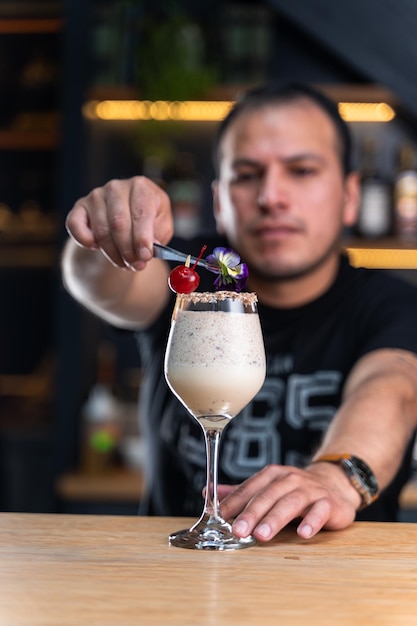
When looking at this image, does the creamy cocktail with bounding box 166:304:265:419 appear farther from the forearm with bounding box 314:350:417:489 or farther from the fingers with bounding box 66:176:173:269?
the forearm with bounding box 314:350:417:489

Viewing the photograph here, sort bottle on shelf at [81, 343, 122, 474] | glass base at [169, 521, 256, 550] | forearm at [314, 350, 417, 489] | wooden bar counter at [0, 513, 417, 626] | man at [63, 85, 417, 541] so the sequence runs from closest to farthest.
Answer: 1. wooden bar counter at [0, 513, 417, 626]
2. glass base at [169, 521, 256, 550]
3. forearm at [314, 350, 417, 489]
4. man at [63, 85, 417, 541]
5. bottle on shelf at [81, 343, 122, 474]

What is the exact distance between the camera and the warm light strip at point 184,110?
3311 mm

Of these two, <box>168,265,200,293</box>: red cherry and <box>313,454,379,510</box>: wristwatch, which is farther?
<box>313,454,379,510</box>: wristwatch

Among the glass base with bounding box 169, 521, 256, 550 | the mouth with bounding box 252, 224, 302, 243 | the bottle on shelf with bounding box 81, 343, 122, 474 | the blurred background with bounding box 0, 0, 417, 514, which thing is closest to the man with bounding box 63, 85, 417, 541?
the mouth with bounding box 252, 224, 302, 243

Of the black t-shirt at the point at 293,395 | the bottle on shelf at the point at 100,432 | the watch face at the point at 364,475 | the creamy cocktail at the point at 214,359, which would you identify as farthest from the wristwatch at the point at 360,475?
the bottle on shelf at the point at 100,432

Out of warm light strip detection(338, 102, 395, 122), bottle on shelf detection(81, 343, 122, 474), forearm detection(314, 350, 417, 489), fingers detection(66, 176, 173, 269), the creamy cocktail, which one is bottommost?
bottle on shelf detection(81, 343, 122, 474)

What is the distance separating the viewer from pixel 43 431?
12.0ft

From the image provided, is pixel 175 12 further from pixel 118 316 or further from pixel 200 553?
pixel 200 553

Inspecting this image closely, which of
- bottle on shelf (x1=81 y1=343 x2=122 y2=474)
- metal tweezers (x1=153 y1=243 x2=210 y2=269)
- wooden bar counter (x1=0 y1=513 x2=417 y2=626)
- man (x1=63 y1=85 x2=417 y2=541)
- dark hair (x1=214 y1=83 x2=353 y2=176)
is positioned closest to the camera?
wooden bar counter (x1=0 y1=513 x2=417 y2=626)

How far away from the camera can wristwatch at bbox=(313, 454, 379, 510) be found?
1.16 meters

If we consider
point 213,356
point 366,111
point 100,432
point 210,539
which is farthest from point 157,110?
point 210,539

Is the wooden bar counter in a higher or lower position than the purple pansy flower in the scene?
lower

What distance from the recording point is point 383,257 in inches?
133

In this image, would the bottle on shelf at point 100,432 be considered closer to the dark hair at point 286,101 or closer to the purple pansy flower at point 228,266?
the dark hair at point 286,101
